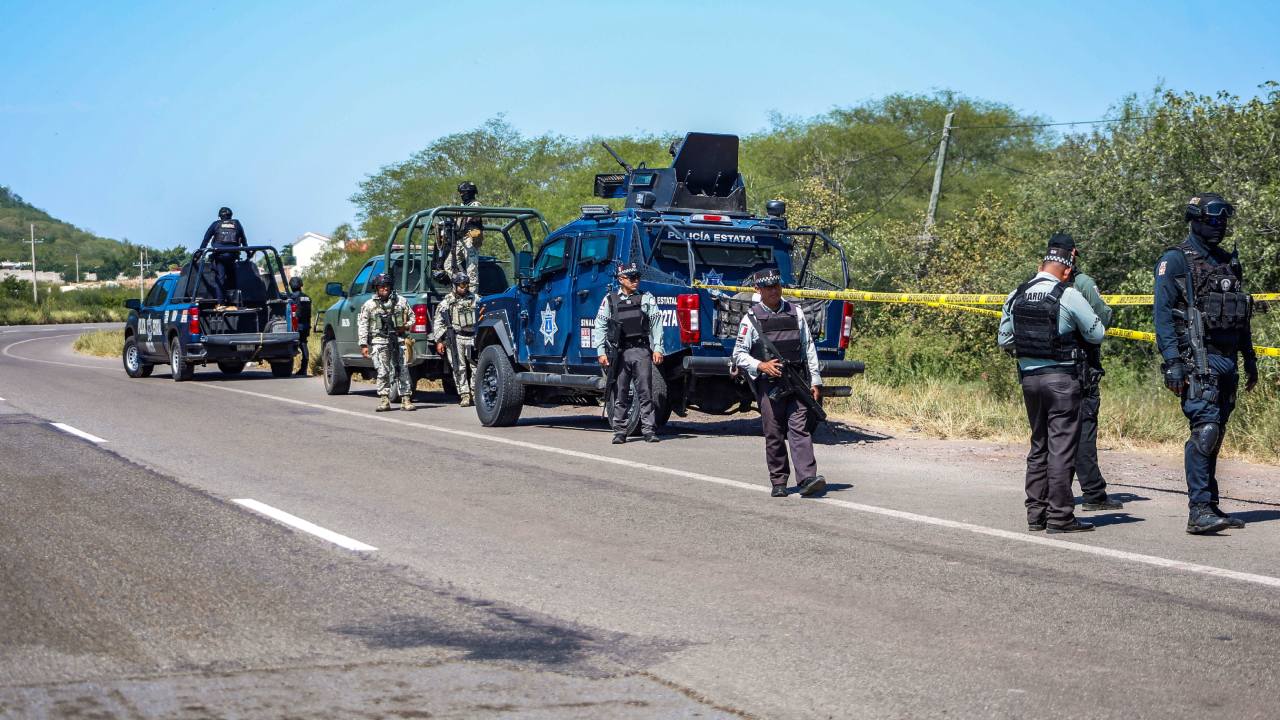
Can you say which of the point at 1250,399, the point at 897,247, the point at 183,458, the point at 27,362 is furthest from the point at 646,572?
the point at 27,362

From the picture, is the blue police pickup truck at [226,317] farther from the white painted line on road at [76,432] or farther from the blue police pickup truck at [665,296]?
the blue police pickup truck at [665,296]

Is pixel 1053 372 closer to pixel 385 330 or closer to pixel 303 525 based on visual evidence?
pixel 303 525

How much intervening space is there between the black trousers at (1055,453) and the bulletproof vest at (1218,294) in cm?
82

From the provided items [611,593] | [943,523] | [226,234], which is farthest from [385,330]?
[611,593]

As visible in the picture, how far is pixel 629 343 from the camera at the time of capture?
13.6 metres

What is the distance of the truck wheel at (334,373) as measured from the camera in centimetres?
2125

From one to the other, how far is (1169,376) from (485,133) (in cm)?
6071

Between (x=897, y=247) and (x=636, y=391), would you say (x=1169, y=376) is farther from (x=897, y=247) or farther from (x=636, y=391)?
(x=897, y=247)

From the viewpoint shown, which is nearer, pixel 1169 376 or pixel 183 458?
pixel 1169 376

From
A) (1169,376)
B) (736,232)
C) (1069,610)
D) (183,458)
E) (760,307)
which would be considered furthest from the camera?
(736,232)

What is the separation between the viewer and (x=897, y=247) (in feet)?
98.6

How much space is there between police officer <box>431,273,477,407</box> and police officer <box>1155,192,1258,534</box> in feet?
33.7

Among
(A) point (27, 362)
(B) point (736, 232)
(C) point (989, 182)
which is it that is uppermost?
(C) point (989, 182)

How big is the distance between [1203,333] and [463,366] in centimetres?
1139
